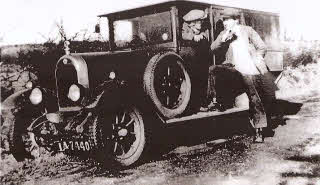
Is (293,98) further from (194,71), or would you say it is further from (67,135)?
(67,135)

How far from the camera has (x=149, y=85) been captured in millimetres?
5457

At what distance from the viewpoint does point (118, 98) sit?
17.1 ft

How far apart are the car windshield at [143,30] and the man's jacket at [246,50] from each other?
86 centimetres

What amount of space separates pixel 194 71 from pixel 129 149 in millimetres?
1800

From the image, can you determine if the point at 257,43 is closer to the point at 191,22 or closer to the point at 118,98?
the point at 191,22

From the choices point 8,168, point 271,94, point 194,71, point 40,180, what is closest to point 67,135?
point 40,180

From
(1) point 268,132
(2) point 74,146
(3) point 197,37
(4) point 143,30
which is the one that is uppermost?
(4) point 143,30

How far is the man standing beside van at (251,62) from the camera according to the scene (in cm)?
627

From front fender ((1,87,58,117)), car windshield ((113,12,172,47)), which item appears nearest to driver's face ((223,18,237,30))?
car windshield ((113,12,172,47))

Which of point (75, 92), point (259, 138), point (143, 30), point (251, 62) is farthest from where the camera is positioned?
point (143, 30)

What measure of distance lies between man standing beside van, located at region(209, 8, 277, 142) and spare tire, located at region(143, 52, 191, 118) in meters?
0.89

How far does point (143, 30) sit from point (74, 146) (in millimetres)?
2509

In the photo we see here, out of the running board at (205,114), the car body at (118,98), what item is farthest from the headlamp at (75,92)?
the running board at (205,114)

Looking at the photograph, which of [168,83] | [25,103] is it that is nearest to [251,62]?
[168,83]
